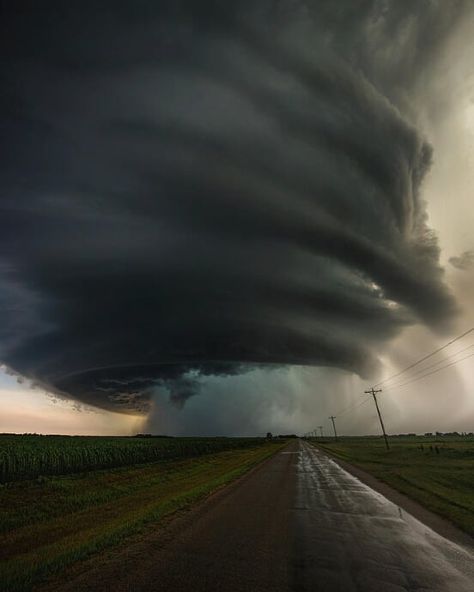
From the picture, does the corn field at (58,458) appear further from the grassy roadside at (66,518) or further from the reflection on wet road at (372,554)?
the reflection on wet road at (372,554)

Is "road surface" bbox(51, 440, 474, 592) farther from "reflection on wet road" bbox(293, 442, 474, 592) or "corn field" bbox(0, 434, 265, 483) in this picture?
"corn field" bbox(0, 434, 265, 483)

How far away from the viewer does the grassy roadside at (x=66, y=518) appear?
8.79 m

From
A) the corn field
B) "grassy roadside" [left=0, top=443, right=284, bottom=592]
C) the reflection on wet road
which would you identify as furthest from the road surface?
the corn field

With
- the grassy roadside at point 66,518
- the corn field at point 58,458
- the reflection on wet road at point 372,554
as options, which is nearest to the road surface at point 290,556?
the reflection on wet road at point 372,554

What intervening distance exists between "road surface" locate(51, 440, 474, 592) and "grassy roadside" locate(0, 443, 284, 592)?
1263 millimetres

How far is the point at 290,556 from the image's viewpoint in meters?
8.38

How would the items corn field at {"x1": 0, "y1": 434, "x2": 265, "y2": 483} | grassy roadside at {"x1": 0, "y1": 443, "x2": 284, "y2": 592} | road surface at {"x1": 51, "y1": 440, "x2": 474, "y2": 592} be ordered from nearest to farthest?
road surface at {"x1": 51, "y1": 440, "x2": 474, "y2": 592}
grassy roadside at {"x1": 0, "y1": 443, "x2": 284, "y2": 592}
corn field at {"x1": 0, "y1": 434, "x2": 265, "y2": 483}

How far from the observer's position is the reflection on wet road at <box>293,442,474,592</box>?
697 centimetres

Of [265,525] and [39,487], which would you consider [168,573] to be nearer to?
[265,525]

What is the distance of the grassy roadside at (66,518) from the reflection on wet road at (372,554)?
5416 mm

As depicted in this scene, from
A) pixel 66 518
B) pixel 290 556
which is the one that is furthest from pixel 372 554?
pixel 66 518

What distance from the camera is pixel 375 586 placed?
6.79m

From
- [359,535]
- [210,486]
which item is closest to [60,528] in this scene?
[210,486]

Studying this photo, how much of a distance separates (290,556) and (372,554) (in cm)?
208
